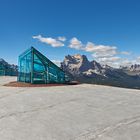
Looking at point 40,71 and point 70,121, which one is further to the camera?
point 40,71

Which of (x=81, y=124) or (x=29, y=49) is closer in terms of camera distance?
(x=81, y=124)

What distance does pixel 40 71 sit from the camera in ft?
68.2

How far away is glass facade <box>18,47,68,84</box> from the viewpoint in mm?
20359

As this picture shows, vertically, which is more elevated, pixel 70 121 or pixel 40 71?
pixel 40 71

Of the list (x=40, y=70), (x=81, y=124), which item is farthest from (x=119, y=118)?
(x=40, y=70)

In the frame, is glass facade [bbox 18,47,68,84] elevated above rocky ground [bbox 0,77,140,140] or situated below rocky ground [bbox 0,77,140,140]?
above

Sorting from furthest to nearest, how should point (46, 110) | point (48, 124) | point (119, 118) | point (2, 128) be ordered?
point (46, 110), point (119, 118), point (48, 124), point (2, 128)

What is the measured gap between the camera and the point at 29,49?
21016mm

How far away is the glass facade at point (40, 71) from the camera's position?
20.4m

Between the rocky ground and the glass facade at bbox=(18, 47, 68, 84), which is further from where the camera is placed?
the glass facade at bbox=(18, 47, 68, 84)

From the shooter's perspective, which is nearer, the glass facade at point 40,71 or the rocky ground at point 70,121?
the rocky ground at point 70,121

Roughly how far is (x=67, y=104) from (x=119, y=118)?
2987 mm

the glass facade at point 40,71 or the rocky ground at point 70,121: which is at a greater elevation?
the glass facade at point 40,71

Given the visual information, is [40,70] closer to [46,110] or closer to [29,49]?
[29,49]
